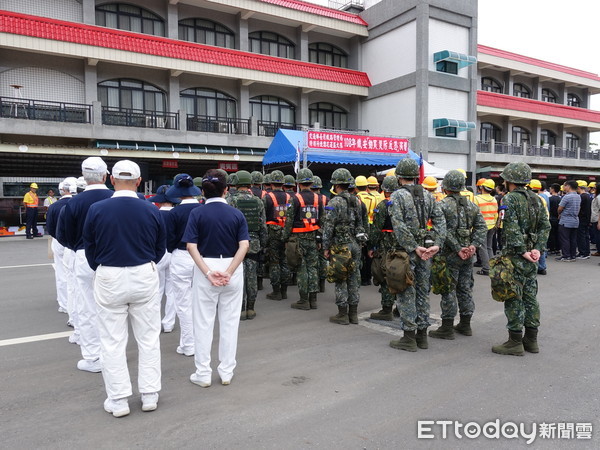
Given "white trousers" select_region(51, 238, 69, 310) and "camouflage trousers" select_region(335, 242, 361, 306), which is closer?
"camouflage trousers" select_region(335, 242, 361, 306)

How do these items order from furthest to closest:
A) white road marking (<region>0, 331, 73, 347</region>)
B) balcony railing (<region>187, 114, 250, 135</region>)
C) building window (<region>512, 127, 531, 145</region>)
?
1. building window (<region>512, 127, 531, 145</region>)
2. balcony railing (<region>187, 114, 250, 135</region>)
3. white road marking (<region>0, 331, 73, 347</region>)

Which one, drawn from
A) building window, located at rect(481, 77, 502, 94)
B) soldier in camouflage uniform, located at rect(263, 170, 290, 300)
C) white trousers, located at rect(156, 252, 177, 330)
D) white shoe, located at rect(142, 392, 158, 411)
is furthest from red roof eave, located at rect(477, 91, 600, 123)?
white shoe, located at rect(142, 392, 158, 411)

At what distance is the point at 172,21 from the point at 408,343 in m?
22.9

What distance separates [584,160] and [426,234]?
133 feet

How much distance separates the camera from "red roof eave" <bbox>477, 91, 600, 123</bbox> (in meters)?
30.7

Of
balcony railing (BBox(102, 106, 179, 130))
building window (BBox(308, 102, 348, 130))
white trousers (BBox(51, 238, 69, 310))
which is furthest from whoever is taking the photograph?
building window (BBox(308, 102, 348, 130))

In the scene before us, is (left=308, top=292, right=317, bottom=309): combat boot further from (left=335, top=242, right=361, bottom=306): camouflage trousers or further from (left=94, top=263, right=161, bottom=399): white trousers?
(left=94, top=263, right=161, bottom=399): white trousers

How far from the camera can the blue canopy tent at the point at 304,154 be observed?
11.9 metres

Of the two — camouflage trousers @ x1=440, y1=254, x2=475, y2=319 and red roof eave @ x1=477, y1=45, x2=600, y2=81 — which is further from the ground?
red roof eave @ x1=477, y1=45, x2=600, y2=81

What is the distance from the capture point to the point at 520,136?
36562mm

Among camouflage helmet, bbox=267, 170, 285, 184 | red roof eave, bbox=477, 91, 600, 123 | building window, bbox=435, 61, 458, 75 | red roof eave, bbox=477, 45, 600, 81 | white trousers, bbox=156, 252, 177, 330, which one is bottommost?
white trousers, bbox=156, 252, 177, 330

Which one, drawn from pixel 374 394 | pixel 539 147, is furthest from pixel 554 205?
pixel 539 147

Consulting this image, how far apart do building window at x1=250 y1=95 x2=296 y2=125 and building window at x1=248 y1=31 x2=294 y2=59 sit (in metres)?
2.95

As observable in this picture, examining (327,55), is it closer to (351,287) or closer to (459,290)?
(351,287)
